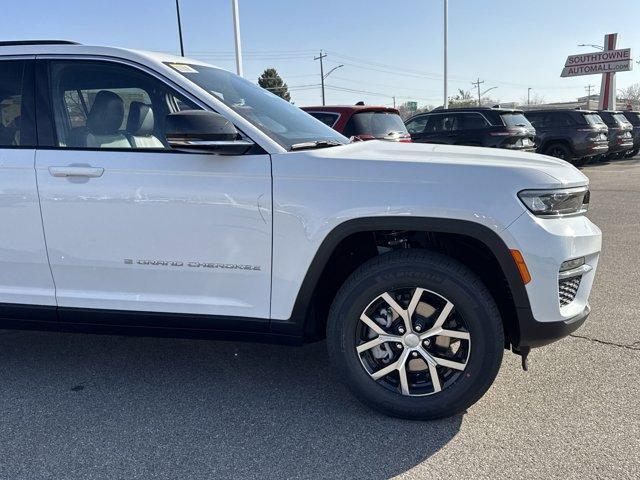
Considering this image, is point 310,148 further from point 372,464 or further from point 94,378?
point 94,378

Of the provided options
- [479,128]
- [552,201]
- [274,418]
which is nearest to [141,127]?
[274,418]

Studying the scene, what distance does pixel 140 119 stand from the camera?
3268 mm

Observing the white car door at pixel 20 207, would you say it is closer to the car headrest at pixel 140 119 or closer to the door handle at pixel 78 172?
the door handle at pixel 78 172

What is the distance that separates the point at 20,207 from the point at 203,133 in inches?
47.0

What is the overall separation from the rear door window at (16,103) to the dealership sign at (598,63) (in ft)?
121

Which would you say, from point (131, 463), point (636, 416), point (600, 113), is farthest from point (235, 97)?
point (600, 113)

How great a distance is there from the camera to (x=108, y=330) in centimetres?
326

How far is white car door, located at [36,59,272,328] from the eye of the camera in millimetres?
2947

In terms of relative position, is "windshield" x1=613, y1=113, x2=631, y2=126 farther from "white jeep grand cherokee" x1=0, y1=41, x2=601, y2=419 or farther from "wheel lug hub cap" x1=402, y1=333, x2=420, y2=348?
"wheel lug hub cap" x1=402, y1=333, x2=420, y2=348

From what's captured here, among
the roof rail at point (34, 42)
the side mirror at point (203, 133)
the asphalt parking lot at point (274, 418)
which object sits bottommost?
the asphalt parking lot at point (274, 418)

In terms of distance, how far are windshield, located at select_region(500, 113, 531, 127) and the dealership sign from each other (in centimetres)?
2408

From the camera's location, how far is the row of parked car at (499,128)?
27.7 feet

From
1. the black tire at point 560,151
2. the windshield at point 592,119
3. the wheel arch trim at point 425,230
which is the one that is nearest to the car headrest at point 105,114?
the wheel arch trim at point 425,230

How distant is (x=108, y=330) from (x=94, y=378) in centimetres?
52
